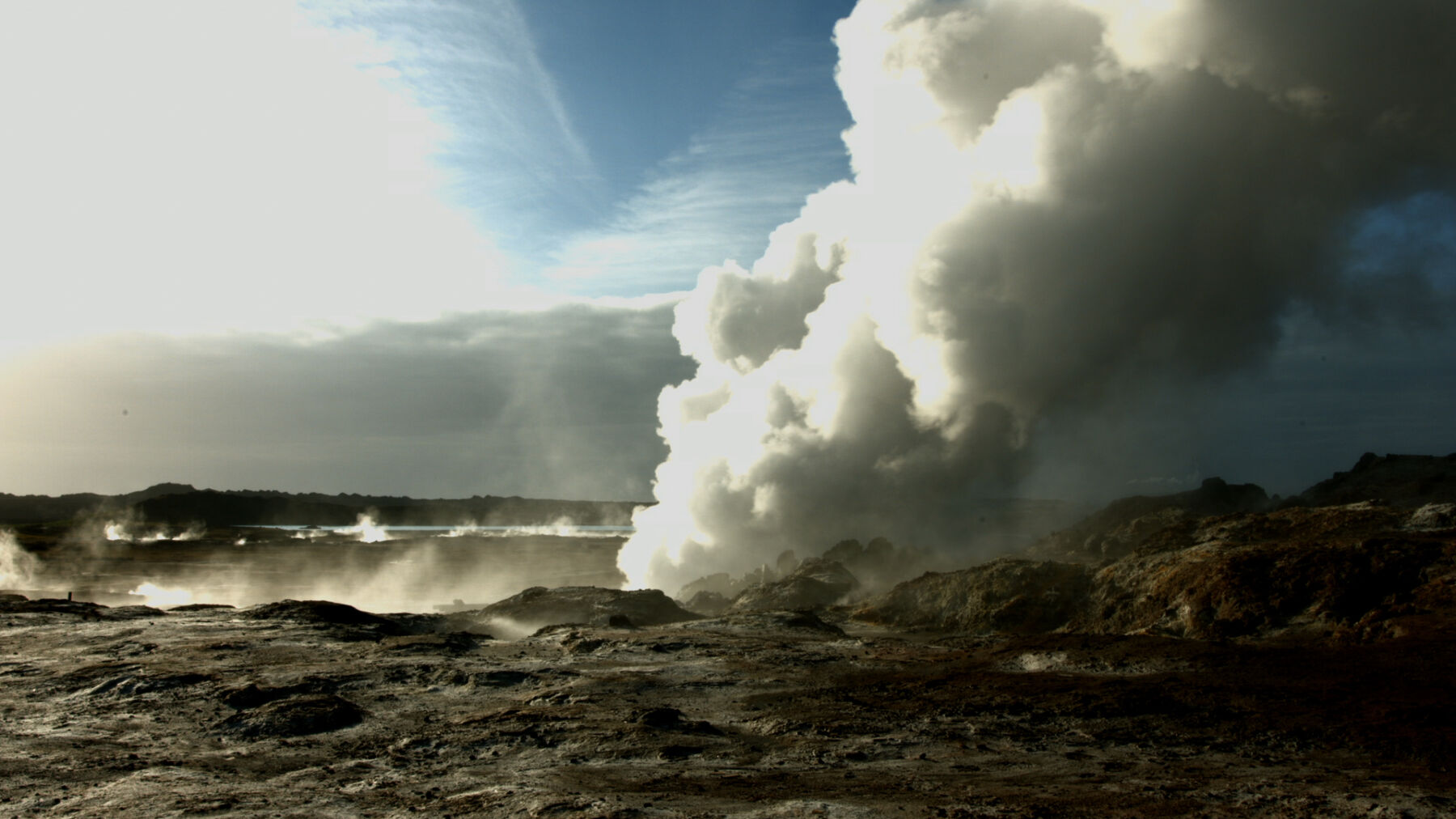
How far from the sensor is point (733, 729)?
1309 cm

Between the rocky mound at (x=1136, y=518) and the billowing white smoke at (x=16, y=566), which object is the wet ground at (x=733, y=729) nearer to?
the rocky mound at (x=1136, y=518)

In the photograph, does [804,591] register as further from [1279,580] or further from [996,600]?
[1279,580]

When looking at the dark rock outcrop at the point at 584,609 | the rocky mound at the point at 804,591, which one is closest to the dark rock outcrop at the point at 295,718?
the dark rock outcrop at the point at 584,609

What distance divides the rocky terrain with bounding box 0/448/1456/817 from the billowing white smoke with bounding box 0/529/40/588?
3482 centimetres

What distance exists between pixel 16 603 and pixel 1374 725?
109 ft

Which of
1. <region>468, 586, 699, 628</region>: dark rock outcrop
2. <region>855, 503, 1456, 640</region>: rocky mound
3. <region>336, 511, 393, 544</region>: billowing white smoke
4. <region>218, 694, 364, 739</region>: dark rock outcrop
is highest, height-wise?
<region>855, 503, 1456, 640</region>: rocky mound

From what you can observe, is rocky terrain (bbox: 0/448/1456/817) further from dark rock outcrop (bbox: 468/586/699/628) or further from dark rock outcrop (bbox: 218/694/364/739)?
dark rock outcrop (bbox: 468/586/699/628)

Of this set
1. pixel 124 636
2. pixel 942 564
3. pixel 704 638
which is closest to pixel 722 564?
pixel 942 564

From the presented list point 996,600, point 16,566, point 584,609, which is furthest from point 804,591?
point 16,566

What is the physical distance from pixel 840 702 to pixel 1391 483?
27640mm

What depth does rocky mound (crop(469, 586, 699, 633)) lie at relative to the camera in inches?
1096

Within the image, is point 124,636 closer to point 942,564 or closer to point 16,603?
point 16,603

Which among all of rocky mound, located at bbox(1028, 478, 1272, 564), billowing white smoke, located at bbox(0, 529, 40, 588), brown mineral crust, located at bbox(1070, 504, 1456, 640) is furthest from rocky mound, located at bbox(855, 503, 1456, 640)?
billowing white smoke, located at bbox(0, 529, 40, 588)

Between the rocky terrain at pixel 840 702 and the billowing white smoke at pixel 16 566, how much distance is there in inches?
1371
